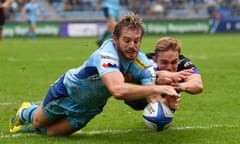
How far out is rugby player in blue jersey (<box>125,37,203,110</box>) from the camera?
561 centimetres

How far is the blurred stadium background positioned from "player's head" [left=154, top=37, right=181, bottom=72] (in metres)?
28.8

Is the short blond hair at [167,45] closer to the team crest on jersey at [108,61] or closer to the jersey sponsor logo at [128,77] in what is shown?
the jersey sponsor logo at [128,77]

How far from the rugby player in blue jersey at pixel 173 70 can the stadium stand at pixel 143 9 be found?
105 feet

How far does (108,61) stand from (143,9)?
35.3 m

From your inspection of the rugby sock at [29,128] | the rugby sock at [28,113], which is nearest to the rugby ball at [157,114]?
the rugby sock at [29,128]

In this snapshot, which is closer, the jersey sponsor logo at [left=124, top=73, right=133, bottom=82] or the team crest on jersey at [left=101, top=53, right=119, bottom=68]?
the team crest on jersey at [left=101, top=53, right=119, bottom=68]

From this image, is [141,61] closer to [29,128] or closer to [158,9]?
[29,128]

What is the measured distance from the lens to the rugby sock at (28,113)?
6328mm

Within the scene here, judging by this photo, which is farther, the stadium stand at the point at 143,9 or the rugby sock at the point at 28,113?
the stadium stand at the point at 143,9

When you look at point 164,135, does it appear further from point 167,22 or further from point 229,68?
point 167,22

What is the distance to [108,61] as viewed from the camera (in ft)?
17.0

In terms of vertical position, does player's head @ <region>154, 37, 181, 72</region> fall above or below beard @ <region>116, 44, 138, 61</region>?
below

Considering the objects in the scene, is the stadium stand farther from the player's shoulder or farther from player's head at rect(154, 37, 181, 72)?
the player's shoulder

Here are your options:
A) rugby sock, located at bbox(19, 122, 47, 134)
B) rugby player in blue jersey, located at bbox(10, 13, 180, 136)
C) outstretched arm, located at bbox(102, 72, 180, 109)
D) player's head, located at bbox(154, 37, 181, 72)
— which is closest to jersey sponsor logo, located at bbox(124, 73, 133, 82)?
rugby player in blue jersey, located at bbox(10, 13, 180, 136)
